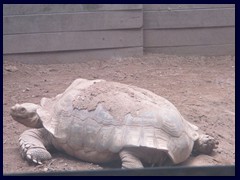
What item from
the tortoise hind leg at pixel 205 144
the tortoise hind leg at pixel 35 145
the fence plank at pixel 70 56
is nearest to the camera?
the tortoise hind leg at pixel 35 145

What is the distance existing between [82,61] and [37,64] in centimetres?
61

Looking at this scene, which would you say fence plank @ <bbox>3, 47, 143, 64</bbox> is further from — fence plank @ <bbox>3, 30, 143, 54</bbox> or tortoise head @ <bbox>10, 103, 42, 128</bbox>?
tortoise head @ <bbox>10, 103, 42, 128</bbox>

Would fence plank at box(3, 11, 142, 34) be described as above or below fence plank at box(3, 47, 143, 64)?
above

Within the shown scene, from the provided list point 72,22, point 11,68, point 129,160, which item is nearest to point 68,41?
point 72,22

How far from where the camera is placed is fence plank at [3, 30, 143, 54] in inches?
282

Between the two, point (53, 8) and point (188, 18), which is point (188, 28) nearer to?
point (188, 18)

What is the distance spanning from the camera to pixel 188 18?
769 centimetres

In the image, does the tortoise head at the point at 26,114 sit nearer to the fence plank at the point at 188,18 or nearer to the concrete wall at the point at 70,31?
the concrete wall at the point at 70,31

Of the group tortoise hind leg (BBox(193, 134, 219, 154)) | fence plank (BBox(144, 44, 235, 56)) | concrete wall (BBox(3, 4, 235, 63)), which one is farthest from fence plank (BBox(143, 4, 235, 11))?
tortoise hind leg (BBox(193, 134, 219, 154))

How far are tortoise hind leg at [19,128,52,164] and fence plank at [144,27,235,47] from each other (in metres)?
3.45

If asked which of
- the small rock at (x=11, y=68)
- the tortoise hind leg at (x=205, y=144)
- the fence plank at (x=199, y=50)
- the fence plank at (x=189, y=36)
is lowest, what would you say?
the tortoise hind leg at (x=205, y=144)

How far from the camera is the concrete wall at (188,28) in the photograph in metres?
7.61

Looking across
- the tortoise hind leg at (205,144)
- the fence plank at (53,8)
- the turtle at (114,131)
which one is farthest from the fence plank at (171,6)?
the tortoise hind leg at (205,144)
